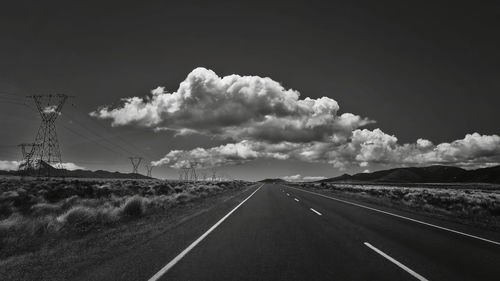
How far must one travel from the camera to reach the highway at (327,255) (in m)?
5.36

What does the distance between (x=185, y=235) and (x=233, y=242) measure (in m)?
1.69

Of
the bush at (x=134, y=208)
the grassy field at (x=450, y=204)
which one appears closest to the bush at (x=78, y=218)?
the bush at (x=134, y=208)

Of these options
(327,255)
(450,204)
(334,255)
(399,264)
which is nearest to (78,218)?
(327,255)

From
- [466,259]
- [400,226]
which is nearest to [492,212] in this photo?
[400,226]

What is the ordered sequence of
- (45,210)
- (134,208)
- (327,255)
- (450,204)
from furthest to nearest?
(450,204)
(45,210)
(134,208)
(327,255)

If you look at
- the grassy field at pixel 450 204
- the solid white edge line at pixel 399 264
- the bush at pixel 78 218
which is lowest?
the grassy field at pixel 450 204

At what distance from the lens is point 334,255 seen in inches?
262

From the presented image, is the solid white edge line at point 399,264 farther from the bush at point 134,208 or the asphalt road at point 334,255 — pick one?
the bush at point 134,208

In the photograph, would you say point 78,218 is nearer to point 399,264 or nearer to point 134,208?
point 134,208

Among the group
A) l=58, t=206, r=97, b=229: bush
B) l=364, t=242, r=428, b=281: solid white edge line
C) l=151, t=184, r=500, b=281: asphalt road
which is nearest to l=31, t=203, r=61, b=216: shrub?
l=58, t=206, r=97, b=229: bush

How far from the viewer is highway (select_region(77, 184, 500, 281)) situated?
17.6ft

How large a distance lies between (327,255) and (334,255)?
0.48ft

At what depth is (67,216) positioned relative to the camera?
1149 centimetres

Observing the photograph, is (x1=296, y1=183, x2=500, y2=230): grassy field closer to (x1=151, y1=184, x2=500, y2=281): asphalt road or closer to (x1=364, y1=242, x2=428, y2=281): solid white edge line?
(x1=151, y1=184, x2=500, y2=281): asphalt road
